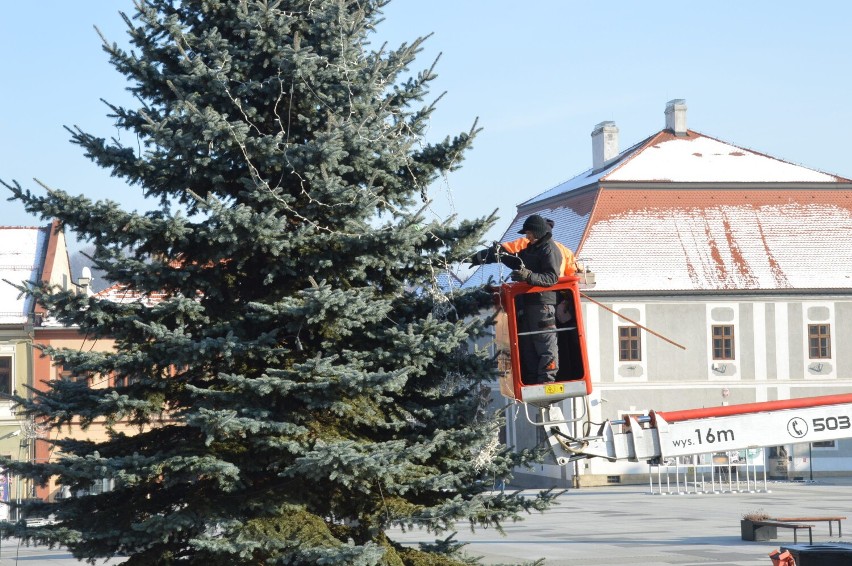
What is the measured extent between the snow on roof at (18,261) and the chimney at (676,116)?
26892mm

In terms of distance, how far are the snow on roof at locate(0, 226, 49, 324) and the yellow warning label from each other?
130 ft

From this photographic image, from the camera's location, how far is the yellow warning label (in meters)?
9.84

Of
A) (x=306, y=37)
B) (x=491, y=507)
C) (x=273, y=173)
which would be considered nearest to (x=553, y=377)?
(x=491, y=507)

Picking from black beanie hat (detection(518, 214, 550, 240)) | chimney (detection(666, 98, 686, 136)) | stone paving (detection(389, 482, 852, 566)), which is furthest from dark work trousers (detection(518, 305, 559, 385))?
chimney (detection(666, 98, 686, 136))

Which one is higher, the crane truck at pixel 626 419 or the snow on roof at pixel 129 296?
the snow on roof at pixel 129 296

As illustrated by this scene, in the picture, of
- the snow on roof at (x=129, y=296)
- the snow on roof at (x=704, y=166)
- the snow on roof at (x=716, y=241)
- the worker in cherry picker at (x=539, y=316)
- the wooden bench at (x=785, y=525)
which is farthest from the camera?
the snow on roof at (x=704, y=166)

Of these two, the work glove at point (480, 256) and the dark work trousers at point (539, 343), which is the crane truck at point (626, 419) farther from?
the work glove at point (480, 256)

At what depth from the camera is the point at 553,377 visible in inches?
392

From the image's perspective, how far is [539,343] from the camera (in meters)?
9.96

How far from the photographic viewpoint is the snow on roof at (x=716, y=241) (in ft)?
163

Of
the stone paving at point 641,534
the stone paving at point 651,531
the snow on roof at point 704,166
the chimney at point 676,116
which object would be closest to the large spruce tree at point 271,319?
the stone paving at point 651,531

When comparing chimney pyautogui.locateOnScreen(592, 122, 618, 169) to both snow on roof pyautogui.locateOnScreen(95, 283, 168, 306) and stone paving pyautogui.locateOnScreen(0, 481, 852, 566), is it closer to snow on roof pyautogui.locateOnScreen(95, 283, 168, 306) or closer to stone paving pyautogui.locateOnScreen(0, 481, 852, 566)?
stone paving pyautogui.locateOnScreen(0, 481, 852, 566)

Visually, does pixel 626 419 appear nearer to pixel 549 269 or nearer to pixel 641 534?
pixel 549 269

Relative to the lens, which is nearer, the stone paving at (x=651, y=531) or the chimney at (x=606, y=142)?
the stone paving at (x=651, y=531)
